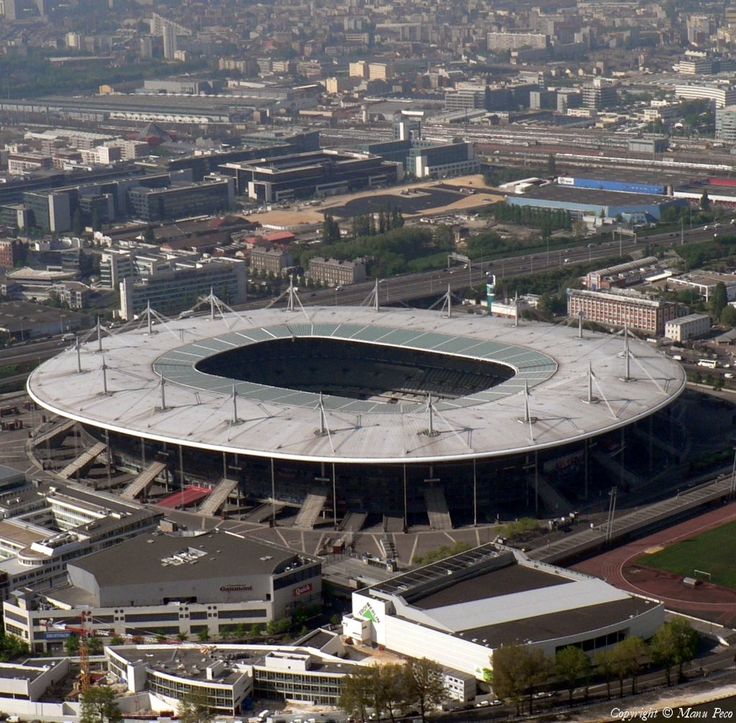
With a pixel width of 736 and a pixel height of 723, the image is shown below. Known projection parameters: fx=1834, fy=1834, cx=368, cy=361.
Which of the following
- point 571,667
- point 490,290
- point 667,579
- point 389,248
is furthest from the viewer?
point 389,248

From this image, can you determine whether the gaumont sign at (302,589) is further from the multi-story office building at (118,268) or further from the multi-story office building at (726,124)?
the multi-story office building at (726,124)

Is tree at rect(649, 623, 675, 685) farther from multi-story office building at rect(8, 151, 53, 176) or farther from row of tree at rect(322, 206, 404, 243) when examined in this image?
multi-story office building at rect(8, 151, 53, 176)

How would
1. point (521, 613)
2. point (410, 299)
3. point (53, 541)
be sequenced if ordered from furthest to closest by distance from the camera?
point (410, 299), point (53, 541), point (521, 613)

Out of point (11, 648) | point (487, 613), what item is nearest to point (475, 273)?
point (487, 613)

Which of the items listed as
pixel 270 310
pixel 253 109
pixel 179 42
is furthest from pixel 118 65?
pixel 270 310

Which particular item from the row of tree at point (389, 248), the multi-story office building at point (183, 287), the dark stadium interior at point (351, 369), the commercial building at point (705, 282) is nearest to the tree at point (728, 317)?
the commercial building at point (705, 282)

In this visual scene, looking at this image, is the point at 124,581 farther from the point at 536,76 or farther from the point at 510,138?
the point at 536,76

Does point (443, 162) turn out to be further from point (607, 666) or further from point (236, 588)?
point (607, 666)
